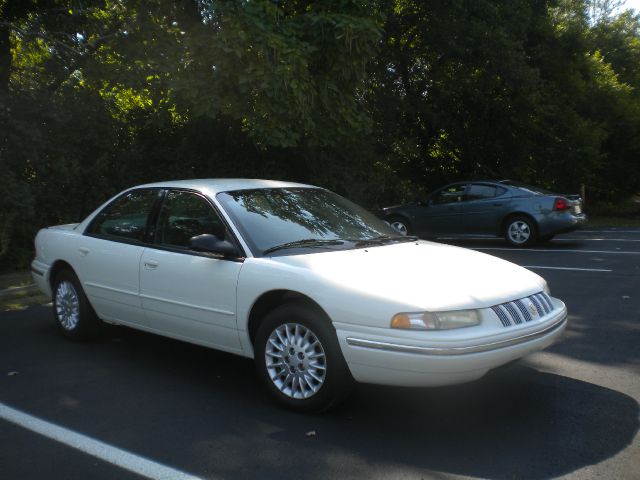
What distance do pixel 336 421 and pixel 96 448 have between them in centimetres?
143

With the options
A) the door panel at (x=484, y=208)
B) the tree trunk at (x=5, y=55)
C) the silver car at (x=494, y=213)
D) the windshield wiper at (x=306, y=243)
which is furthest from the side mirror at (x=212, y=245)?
the door panel at (x=484, y=208)

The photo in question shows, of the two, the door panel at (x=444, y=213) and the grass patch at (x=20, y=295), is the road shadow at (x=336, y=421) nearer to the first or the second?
the grass patch at (x=20, y=295)

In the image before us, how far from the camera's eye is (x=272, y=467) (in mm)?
3816

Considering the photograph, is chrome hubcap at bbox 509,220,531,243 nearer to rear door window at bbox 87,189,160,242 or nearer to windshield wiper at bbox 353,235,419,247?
windshield wiper at bbox 353,235,419,247

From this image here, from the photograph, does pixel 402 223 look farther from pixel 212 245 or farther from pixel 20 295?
pixel 212 245

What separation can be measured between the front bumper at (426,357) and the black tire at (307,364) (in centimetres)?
10

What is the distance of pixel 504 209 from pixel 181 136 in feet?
22.1

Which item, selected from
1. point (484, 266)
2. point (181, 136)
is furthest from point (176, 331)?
point (181, 136)

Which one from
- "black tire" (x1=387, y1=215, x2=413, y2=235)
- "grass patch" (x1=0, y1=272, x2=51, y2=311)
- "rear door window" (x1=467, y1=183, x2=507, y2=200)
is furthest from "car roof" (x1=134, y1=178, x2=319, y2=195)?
"black tire" (x1=387, y1=215, x2=413, y2=235)

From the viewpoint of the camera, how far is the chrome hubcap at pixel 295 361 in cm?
455

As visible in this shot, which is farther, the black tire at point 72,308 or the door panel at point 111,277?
the black tire at point 72,308

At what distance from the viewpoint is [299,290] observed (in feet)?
15.1

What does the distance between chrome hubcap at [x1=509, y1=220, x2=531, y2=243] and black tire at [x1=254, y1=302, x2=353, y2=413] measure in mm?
10920

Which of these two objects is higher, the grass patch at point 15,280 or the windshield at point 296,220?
the windshield at point 296,220
